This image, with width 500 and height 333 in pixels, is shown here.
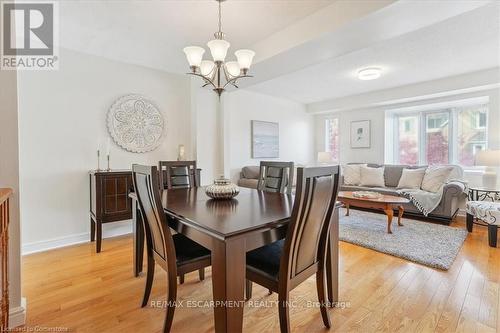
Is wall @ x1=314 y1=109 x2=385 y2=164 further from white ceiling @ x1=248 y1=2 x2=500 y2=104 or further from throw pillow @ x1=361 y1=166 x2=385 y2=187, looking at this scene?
white ceiling @ x1=248 y1=2 x2=500 y2=104

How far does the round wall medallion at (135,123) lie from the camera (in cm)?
328

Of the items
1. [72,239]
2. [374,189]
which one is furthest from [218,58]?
[374,189]

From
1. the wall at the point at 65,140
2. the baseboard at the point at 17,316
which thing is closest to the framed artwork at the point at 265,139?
the wall at the point at 65,140

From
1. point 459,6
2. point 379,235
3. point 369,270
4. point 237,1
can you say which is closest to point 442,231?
point 379,235

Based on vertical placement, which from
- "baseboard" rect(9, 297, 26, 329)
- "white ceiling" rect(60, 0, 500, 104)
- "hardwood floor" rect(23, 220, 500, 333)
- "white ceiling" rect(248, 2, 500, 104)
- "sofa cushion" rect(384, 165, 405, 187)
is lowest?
"hardwood floor" rect(23, 220, 500, 333)

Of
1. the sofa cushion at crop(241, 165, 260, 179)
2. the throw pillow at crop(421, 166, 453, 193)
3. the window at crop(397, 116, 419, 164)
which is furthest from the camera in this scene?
the window at crop(397, 116, 419, 164)

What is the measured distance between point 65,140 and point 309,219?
9.92ft

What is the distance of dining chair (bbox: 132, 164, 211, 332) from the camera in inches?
56.4

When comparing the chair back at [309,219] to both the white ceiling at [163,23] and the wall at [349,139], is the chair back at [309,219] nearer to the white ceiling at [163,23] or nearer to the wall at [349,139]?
the white ceiling at [163,23]

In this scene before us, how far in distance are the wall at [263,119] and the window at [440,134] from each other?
195 centimetres

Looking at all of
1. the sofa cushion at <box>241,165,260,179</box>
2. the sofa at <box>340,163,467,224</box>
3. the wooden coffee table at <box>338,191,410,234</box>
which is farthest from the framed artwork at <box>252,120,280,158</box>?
the sofa at <box>340,163,467,224</box>

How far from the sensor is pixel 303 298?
6.32 ft

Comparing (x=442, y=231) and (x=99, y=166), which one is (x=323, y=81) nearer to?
(x=442, y=231)

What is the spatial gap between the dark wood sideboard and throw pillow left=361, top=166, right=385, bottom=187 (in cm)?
430
